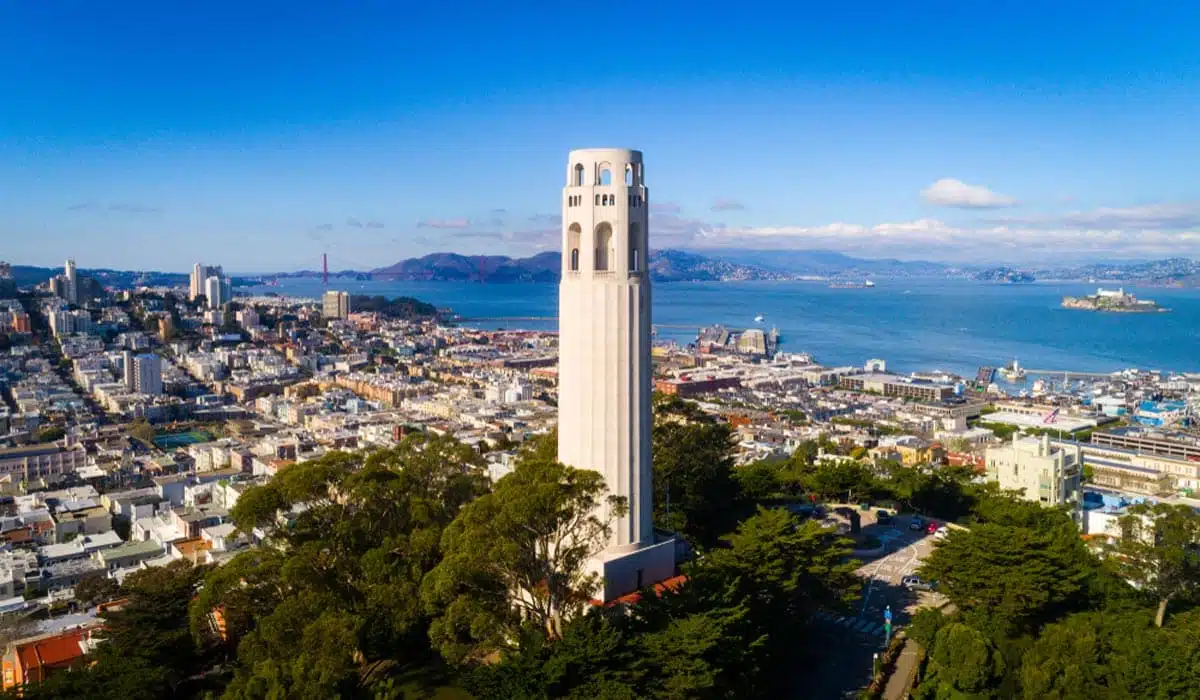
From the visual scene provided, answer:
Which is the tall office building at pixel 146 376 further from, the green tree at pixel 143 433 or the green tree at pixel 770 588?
the green tree at pixel 770 588

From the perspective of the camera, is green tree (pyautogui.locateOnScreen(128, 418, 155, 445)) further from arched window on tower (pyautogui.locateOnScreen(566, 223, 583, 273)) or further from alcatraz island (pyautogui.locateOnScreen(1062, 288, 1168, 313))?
alcatraz island (pyautogui.locateOnScreen(1062, 288, 1168, 313))

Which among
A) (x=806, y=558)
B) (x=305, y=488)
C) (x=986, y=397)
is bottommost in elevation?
(x=986, y=397)

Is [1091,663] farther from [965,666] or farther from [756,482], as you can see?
[756,482]

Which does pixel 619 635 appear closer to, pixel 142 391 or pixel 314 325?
pixel 142 391

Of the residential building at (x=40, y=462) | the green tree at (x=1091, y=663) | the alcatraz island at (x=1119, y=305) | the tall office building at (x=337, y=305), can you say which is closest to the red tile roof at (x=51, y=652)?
the green tree at (x=1091, y=663)

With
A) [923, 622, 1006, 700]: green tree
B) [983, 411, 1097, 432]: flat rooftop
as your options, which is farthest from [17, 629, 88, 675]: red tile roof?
[983, 411, 1097, 432]: flat rooftop

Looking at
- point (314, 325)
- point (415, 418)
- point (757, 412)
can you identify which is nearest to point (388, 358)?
point (314, 325)
